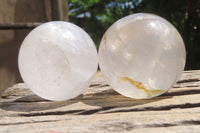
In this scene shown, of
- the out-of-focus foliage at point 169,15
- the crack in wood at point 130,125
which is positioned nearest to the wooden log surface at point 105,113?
the crack in wood at point 130,125

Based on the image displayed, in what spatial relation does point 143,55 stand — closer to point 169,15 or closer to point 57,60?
point 57,60

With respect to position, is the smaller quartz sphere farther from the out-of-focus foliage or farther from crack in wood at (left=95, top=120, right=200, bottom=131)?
the out-of-focus foliage

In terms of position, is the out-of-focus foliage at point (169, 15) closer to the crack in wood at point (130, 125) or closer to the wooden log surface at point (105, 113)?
the wooden log surface at point (105, 113)

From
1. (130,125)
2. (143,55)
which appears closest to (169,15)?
(143,55)

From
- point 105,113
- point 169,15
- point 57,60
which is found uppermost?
point 169,15

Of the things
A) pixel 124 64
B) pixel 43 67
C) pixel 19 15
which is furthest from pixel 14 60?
pixel 124 64

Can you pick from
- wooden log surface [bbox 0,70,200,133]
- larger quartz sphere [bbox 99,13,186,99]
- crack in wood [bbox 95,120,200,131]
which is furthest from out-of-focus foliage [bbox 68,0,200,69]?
crack in wood [bbox 95,120,200,131]
